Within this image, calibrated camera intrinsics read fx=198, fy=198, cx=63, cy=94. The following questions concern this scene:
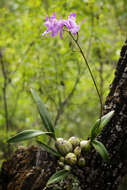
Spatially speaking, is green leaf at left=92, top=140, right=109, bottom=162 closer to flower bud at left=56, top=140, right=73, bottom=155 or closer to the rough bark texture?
the rough bark texture

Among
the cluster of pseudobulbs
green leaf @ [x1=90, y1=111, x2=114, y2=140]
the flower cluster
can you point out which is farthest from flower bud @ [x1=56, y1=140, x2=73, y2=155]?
the flower cluster

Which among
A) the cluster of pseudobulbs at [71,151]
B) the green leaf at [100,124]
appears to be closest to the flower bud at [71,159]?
the cluster of pseudobulbs at [71,151]

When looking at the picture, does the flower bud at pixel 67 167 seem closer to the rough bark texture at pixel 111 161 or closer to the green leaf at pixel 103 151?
the rough bark texture at pixel 111 161

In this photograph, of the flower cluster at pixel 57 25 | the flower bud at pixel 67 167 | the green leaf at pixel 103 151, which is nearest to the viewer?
the flower cluster at pixel 57 25

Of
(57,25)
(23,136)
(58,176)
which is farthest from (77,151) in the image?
(57,25)

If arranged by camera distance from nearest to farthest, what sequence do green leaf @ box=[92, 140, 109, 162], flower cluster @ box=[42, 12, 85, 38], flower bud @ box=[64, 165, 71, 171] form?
flower cluster @ box=[42, 12, 85, 38], green leaf @ box=[92, 140, 109, 162], flower bud @ box=[64, 165, 71, 171]

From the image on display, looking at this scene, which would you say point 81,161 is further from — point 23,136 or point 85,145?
point 23,136

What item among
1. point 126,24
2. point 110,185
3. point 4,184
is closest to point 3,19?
point 4,184
